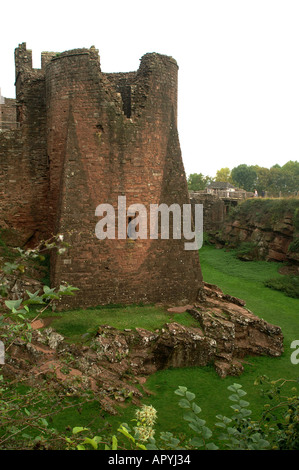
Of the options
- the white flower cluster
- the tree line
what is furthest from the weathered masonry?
the tree line

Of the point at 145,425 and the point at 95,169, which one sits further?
the point at 95,169

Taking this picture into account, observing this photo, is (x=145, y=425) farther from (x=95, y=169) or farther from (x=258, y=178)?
(x=258, y=178)

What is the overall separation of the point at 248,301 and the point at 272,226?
324 inches

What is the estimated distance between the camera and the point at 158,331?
410 inches

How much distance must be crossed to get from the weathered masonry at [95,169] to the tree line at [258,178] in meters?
46.8

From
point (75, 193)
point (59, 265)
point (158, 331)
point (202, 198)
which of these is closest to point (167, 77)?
point (75, 193)

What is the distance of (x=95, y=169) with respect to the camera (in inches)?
442

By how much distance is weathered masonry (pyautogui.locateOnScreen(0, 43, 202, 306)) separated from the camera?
1110cm

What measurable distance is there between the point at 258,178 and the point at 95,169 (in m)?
61.1

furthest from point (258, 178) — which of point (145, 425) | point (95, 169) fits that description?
point (145, 425)

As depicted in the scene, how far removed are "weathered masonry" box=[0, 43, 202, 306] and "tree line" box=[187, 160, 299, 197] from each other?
154 feet

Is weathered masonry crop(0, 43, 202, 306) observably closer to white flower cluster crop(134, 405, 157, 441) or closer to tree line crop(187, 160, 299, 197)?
white flower cluster crop(134, 405, 157, 441)

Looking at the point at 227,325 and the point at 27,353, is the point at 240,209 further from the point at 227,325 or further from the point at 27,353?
the point at 27,353

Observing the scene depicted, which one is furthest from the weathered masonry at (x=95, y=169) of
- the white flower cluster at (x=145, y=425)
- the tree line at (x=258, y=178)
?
the tree line at (x=258, y=178)
